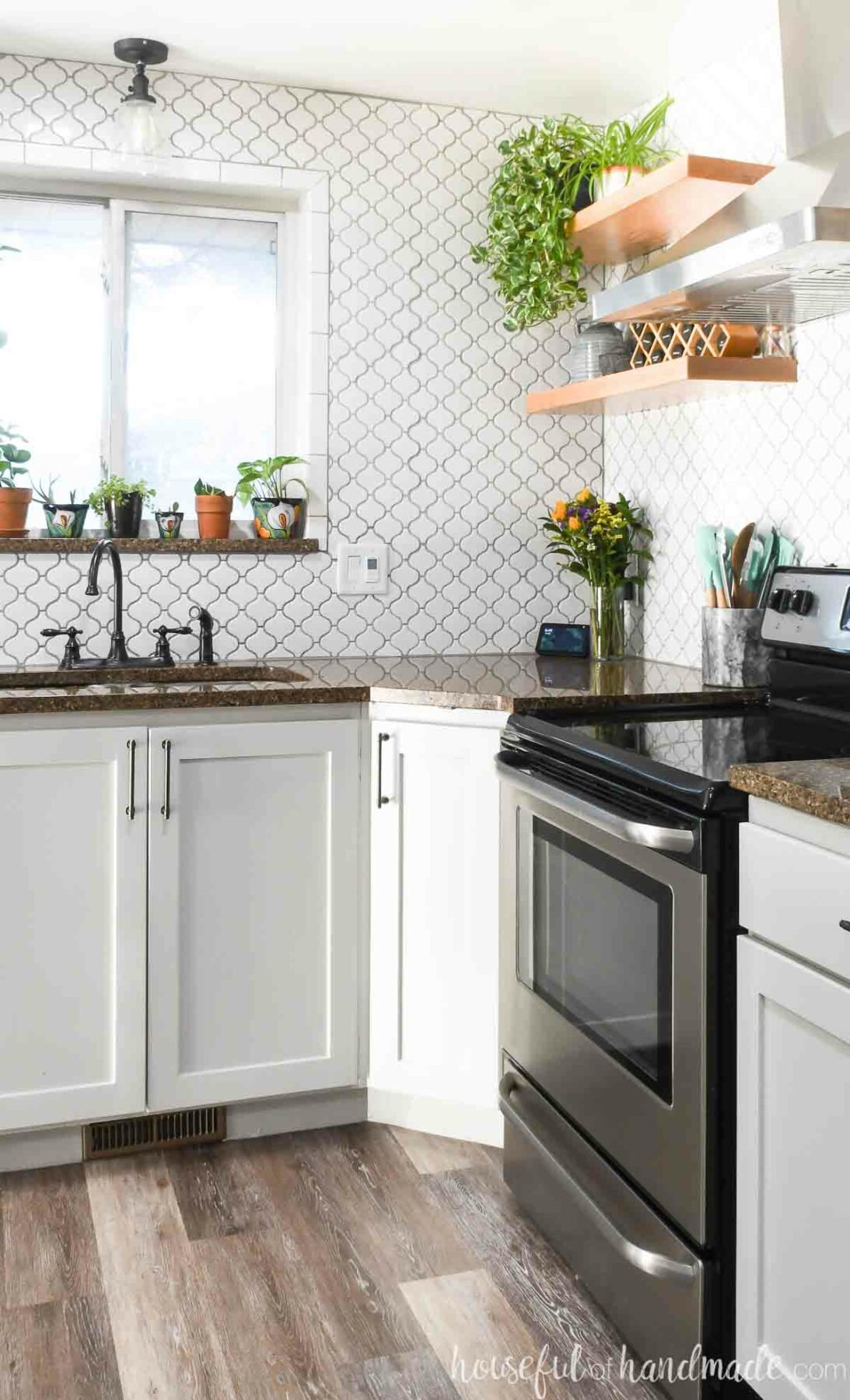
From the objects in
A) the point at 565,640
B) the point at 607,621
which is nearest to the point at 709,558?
the point at 607,621

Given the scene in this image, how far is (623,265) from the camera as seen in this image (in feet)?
10.5

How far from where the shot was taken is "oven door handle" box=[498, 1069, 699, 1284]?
5.51 ft

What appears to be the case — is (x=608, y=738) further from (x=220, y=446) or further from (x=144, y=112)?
(x=144, y=112)

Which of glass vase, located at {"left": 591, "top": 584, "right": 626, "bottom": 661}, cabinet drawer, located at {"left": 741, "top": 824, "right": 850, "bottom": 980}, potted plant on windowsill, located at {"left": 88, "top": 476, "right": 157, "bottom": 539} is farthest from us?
glass vase, located at {"left": 591, "top": 584, "right": 626, "bottom": 661}

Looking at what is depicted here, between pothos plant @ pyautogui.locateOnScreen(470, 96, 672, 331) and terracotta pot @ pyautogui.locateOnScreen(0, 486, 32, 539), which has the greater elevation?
pothos plant @ pyautogui.locateOnScreen(470, 96, 672, 331)

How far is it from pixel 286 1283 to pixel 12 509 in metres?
1.77

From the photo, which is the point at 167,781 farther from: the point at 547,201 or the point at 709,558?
the point at 547,201

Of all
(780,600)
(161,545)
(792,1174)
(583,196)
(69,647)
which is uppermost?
(583,196)

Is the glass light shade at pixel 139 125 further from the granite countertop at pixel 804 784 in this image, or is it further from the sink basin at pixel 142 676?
the granite countertop at pixel 804 784

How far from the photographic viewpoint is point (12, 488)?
114 inches

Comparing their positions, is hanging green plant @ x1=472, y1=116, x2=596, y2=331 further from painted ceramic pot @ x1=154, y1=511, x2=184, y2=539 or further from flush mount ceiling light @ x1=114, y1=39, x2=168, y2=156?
painted ceramic pot @ x1=154, y1=511, x2=184, y2=539

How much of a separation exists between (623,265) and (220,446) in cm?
112

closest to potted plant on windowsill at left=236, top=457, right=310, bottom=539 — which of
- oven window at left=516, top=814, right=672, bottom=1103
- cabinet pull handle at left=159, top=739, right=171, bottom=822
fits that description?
cabinet pull handle at left=159, top=739, right=171, bottom=822

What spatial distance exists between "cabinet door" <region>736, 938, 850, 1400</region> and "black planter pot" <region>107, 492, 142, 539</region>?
1.90 m
